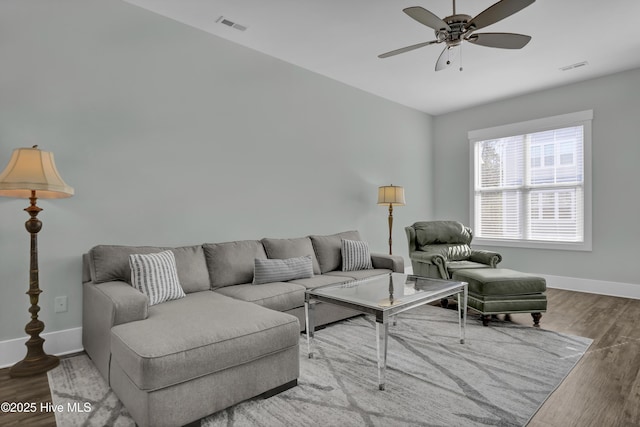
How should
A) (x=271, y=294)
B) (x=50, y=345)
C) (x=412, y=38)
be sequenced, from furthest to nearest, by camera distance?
1. (x=412, y=38)
2. (x=271, y=294)
3. (x=50, y=345)

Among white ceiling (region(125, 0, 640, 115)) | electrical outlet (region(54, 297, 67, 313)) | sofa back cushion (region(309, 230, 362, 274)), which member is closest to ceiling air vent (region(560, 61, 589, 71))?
white ceiling (region(125, 0, 640, 115))

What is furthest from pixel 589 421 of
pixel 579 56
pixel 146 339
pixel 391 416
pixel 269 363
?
pixel 579 56

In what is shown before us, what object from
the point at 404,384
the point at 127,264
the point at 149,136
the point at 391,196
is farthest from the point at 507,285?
the point at 149,136

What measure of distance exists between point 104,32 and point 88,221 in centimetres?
154

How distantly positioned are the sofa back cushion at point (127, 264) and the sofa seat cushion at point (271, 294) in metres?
0.22

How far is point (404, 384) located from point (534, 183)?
4292mm

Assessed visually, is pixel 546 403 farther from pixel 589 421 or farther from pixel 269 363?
pixel 269 363

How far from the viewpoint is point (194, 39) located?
336cm

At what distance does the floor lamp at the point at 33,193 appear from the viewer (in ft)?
7.11

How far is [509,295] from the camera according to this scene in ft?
10.9

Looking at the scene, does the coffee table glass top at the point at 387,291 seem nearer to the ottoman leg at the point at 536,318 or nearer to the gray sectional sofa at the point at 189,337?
the gray sectional sofa at the point at 189,337

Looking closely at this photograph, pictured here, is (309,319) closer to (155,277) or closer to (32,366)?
(155,277)

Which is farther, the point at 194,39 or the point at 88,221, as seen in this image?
Result: the point at 194,39

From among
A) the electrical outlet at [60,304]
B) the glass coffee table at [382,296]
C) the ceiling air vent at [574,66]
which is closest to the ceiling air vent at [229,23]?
the glass coffee table at [382,296]
